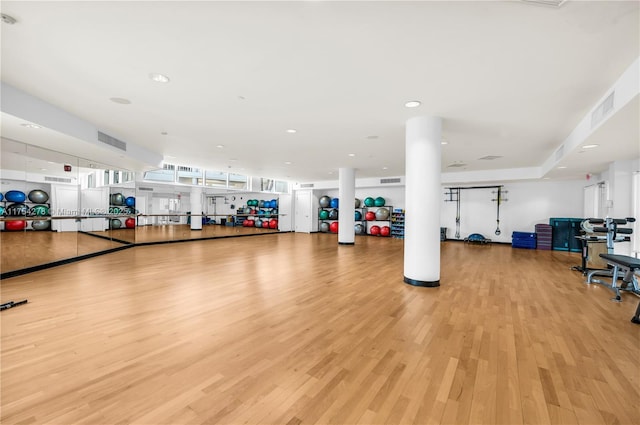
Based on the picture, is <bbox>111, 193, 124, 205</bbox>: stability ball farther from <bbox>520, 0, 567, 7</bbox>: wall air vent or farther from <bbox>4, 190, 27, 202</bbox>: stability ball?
<bbox>520, 0, 567, 7</bbox>: wall air vent

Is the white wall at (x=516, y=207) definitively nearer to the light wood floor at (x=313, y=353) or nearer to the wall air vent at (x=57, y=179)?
the light wood floor at (x=313, y=353)

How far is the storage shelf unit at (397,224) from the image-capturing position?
41.5ft

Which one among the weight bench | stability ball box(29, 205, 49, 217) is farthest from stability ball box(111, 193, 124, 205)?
the weight bench

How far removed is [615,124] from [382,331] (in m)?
4.23

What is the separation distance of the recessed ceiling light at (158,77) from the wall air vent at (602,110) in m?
5.52

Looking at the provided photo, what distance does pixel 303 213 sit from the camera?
1510 cm

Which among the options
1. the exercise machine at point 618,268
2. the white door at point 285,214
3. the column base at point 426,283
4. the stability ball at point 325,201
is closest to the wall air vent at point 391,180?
the stability ball at point 325,201

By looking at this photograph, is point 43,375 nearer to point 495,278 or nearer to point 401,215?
point 495,278

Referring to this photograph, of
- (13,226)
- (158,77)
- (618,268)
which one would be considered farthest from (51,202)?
(618,268)

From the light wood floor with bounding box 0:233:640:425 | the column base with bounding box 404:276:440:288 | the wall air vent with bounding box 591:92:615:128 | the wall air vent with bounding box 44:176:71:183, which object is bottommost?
the light wood floor with bounding box 0:233:640:425

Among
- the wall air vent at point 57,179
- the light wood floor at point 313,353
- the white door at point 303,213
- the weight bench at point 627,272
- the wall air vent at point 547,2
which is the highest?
the wall air vent at point 547,2

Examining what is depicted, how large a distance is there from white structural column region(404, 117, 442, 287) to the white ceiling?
323 millimetres

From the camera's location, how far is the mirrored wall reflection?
5668 mm

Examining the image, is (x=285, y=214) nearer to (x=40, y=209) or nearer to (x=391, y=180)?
(x=391, y=180)
